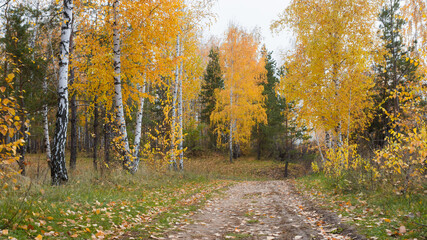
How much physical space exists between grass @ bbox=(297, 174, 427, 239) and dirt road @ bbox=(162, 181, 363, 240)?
0.34 metres

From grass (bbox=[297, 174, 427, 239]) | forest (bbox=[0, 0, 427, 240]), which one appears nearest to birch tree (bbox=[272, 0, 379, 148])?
forest (bbox=[0, 0, 427, 240])

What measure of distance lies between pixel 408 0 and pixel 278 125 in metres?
18.1

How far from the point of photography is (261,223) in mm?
6023

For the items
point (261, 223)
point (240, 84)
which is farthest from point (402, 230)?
point (240, 84)

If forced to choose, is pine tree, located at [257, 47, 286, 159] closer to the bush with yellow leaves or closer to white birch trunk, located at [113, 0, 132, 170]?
white birch trunk, located at [113, 0, 132, 170]

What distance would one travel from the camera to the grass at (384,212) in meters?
4.16

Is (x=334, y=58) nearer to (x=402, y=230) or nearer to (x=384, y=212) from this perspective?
(x=384, y=212)

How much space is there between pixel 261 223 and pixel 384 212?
245 centimetres

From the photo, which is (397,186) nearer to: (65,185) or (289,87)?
(289,87)

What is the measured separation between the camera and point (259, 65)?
2555 cm

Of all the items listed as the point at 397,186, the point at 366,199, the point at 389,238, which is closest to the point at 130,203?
the point at 389,238

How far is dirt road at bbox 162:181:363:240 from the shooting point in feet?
16.1

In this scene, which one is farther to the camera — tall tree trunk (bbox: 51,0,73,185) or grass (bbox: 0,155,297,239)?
tall tree trunk (bbox: 51,0,73,185)

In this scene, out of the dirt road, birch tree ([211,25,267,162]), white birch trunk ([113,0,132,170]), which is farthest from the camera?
birch tree ([211,25,267,162])
